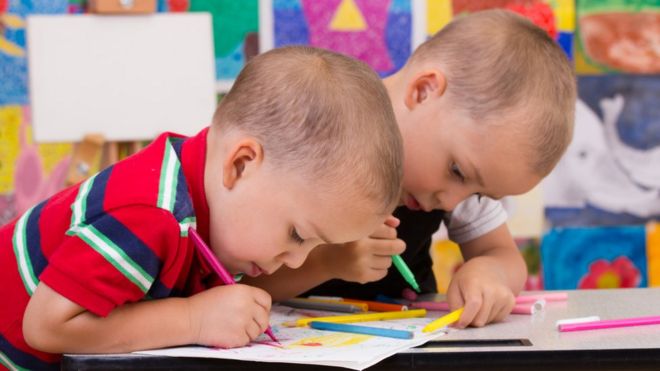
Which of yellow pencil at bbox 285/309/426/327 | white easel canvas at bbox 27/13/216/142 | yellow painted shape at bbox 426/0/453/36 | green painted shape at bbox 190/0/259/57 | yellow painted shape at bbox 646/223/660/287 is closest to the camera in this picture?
yellow pencil at bbox 285/309/426/327

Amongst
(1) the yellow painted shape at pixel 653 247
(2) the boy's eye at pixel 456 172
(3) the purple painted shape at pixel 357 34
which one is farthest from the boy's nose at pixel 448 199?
(1) the yellow painted shape at pixel 653 247

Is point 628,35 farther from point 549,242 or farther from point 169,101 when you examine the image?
point 169,101

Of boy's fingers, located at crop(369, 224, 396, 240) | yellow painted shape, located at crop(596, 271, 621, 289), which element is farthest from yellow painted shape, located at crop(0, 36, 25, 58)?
yellow painted shape, located at crop(596, 271, 621, 289)

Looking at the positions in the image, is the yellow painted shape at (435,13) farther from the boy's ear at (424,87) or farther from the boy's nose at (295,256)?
the boy's nose at (295,256)

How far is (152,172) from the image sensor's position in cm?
86

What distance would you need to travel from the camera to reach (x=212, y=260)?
2.93 feet

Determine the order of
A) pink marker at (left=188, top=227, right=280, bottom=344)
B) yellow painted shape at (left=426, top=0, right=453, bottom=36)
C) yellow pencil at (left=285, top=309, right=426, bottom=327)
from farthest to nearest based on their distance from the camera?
yellow painted shape at (left=426, top=0, right=453, bottom=36)
yellow pencil at (left=285, top=309, right=426, bottom=327)
pink marker at (left=188, top=227, right=280, bottom=344)

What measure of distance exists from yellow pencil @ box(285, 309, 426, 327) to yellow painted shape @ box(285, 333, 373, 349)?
64mm

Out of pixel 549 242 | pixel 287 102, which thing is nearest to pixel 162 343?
pixel 287 102

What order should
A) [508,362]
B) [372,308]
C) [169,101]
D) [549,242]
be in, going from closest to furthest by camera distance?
[508,362], [372,308], [169,101], [549,242]

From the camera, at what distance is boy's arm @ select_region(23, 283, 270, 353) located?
0.80m

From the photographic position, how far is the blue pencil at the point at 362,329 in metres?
0.89

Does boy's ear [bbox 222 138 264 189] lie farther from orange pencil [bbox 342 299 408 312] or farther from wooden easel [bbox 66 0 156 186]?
wooden easel [bbox 66 0 156 186]

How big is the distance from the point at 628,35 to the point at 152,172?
2.02m
